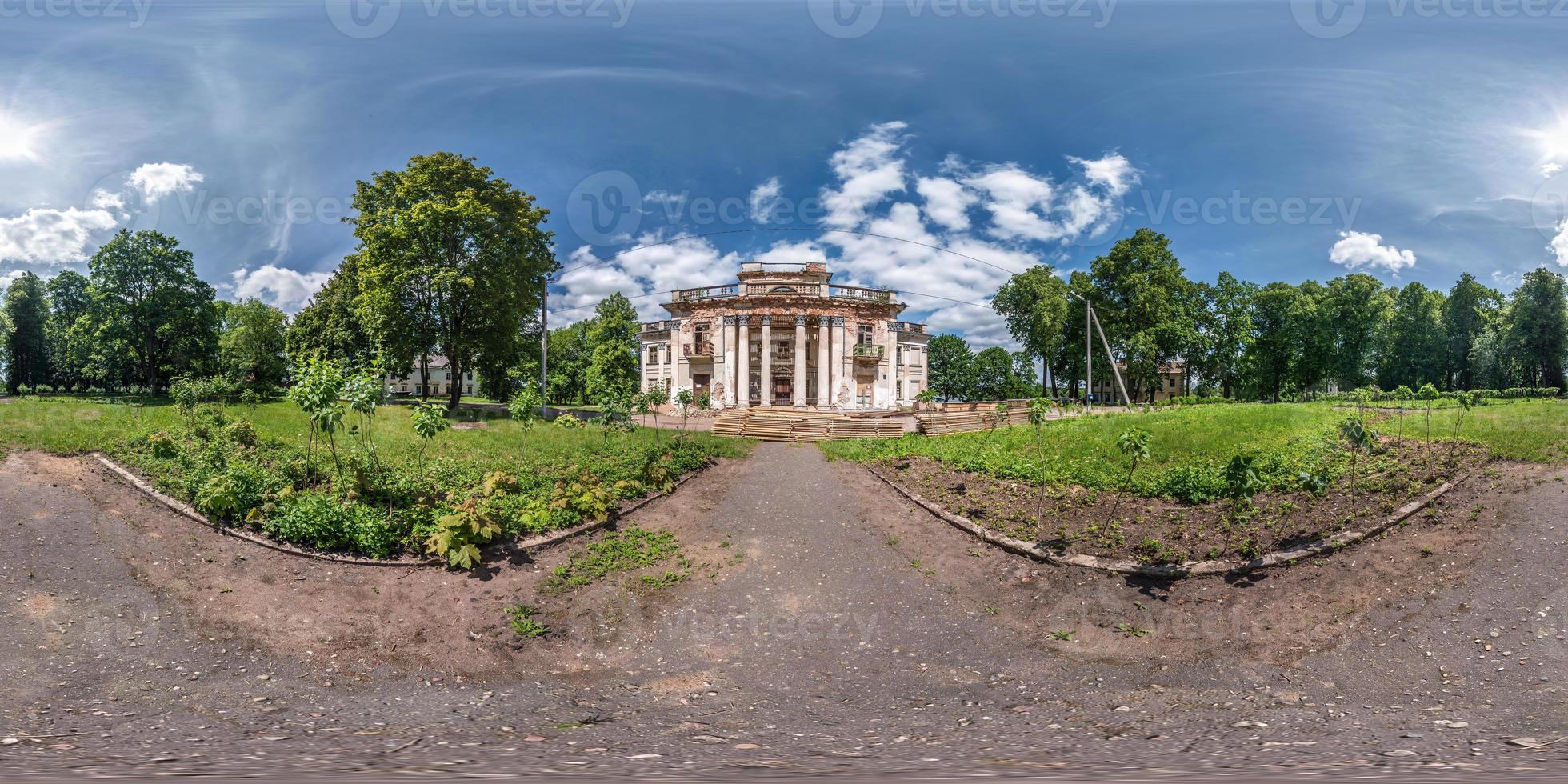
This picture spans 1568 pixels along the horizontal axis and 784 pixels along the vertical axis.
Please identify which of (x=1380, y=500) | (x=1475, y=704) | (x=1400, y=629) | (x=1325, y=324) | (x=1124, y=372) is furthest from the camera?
(x=1325, y=324)

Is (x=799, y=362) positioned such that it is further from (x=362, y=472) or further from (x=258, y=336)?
(x=258, y=336)

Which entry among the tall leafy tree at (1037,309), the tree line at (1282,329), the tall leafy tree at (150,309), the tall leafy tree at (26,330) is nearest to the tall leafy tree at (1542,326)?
the tree line at (1282,329)

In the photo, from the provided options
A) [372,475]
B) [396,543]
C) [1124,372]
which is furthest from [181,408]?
[1124,372]

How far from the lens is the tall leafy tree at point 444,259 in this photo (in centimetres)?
2402

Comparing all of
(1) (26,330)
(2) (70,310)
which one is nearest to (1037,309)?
(2) (70,310)

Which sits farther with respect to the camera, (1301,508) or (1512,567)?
(1301,508)

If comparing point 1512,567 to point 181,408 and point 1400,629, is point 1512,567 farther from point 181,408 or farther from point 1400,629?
point 181,408

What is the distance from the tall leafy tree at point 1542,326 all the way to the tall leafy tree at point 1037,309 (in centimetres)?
2484

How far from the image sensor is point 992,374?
74625 mm

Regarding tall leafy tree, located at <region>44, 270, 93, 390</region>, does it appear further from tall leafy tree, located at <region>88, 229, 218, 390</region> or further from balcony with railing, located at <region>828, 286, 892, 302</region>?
balcony with railing, located at <region>828, 286, 892, 302</region>

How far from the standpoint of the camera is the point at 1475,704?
539 centimetres

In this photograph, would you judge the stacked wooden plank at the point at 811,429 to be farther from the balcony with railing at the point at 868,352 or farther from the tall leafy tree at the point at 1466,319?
the tall leafy tree at the point at 1466,319

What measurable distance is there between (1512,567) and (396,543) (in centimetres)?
1478

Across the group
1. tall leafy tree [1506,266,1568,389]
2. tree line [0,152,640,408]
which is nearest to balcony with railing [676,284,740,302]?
tree line [0,152,640,408]
